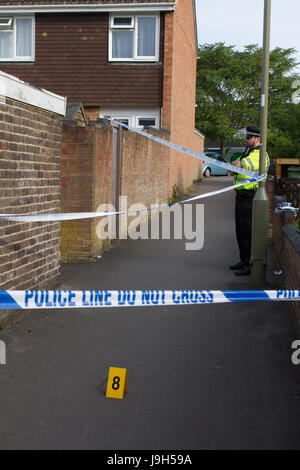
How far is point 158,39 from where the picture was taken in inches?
776

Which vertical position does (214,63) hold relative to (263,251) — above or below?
above

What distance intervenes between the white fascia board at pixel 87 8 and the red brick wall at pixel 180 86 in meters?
0.48

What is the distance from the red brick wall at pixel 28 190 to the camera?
5.48 meters

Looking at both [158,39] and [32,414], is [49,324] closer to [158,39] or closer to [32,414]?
[32,414]

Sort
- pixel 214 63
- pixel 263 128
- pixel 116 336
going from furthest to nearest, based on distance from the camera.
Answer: pixel 214 63
pixel 263 128
pixel 116 336

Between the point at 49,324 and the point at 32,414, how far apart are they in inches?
80.5

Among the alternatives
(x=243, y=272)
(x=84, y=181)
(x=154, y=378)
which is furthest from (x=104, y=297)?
(x=84, y=181)

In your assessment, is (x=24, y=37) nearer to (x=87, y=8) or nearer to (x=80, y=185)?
(x=87, y=8)

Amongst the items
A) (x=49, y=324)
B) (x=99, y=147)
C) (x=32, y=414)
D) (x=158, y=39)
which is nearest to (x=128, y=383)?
(x=32, y=414)

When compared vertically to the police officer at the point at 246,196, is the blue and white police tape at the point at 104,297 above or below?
below

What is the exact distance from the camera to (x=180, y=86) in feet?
73.0

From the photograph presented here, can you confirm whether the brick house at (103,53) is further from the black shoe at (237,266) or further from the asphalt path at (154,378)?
the asphalt path at (154,378)

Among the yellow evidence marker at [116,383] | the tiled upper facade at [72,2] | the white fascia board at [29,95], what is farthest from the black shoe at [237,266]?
the tiled upper facade at [72,2]

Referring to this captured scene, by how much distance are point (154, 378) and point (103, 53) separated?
681 inches
